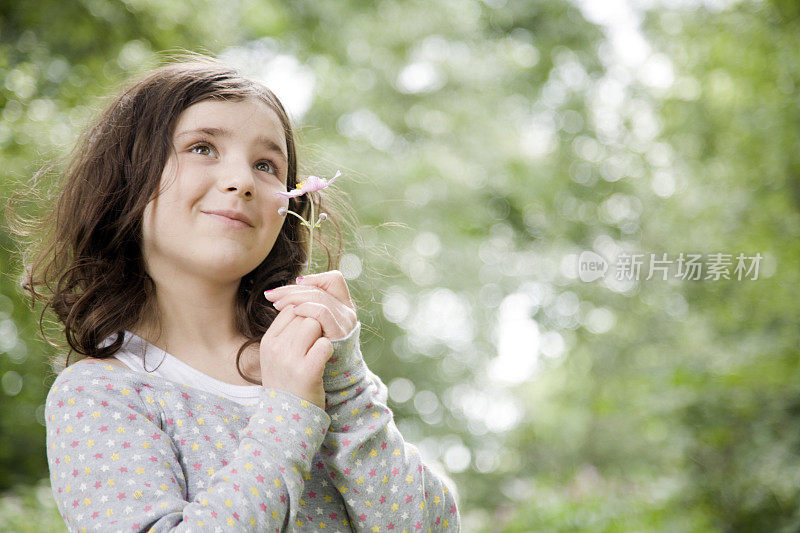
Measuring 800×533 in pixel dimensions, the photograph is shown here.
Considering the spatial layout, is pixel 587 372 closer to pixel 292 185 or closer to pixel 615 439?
pixel 615 439

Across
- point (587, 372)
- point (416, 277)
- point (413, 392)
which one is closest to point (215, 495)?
point (416, 277)

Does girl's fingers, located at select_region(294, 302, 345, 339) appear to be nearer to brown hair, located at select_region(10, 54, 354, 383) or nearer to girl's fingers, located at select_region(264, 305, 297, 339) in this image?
girl's fingers, located at select_region(264, 305, 297, 339)

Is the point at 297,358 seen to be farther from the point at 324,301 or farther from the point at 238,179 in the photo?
the point at 238,179

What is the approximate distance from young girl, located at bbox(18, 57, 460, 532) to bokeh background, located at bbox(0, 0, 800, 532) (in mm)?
4861

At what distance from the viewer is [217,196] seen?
1226mm

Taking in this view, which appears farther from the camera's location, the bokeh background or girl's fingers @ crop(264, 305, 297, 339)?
the bokeh background

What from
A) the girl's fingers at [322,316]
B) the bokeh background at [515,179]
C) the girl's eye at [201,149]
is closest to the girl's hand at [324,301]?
the girl's fingers at [322,316]

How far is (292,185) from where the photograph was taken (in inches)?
58.6

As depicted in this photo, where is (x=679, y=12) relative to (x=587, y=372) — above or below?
above

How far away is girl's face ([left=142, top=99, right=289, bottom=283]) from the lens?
122 centimetres

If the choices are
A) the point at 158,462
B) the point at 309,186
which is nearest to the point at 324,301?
the point at 309,186

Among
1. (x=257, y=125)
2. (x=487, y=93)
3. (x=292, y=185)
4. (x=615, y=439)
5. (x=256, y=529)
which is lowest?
(x=615, y=439)

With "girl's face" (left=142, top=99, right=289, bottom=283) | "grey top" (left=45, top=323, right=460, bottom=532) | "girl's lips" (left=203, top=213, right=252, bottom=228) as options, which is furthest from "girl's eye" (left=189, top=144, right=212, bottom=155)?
"grey top" (left=45, top=323, right=460, bottom=532)

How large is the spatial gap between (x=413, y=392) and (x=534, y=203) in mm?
2643
